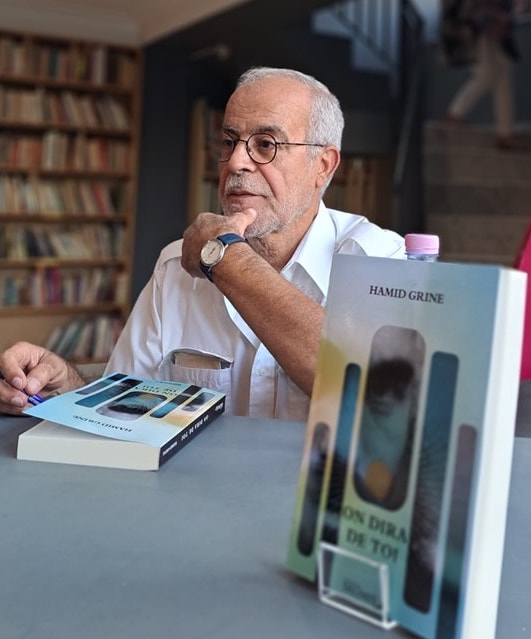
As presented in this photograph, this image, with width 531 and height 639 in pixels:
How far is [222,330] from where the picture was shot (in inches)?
61.0

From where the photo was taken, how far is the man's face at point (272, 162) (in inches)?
58.9

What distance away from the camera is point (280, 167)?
1.52 meters

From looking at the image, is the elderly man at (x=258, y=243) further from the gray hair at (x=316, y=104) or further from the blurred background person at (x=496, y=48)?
the blurred background person at (x=496, y=48)

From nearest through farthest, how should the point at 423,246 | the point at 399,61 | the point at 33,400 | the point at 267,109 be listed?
1. the point at 423,246
2. the point at 33,400
3. the point at 267,109
4. the point at 399,61

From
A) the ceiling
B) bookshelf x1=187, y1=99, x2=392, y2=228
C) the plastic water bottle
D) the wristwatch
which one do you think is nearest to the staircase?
bookshelf x1=187, y1=99, x2=392, y2=228

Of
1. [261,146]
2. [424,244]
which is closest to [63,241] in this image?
[261,146]

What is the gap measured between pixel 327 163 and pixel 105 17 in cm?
464

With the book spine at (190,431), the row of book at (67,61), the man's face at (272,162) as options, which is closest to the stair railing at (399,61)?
the row of book at (67,61)

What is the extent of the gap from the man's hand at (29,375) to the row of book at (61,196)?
4.36 m

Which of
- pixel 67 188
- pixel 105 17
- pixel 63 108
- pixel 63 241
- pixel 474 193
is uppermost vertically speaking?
pixel 105 17

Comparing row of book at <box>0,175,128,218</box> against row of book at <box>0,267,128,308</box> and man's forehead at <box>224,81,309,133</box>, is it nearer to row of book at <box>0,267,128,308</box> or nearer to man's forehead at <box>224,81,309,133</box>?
row of book at <box>0,267,128,308</box>

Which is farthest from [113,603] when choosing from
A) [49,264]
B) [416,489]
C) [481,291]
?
[49,264]

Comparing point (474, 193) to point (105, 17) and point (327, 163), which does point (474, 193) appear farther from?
point (327, 163)

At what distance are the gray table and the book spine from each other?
0.05 feet
